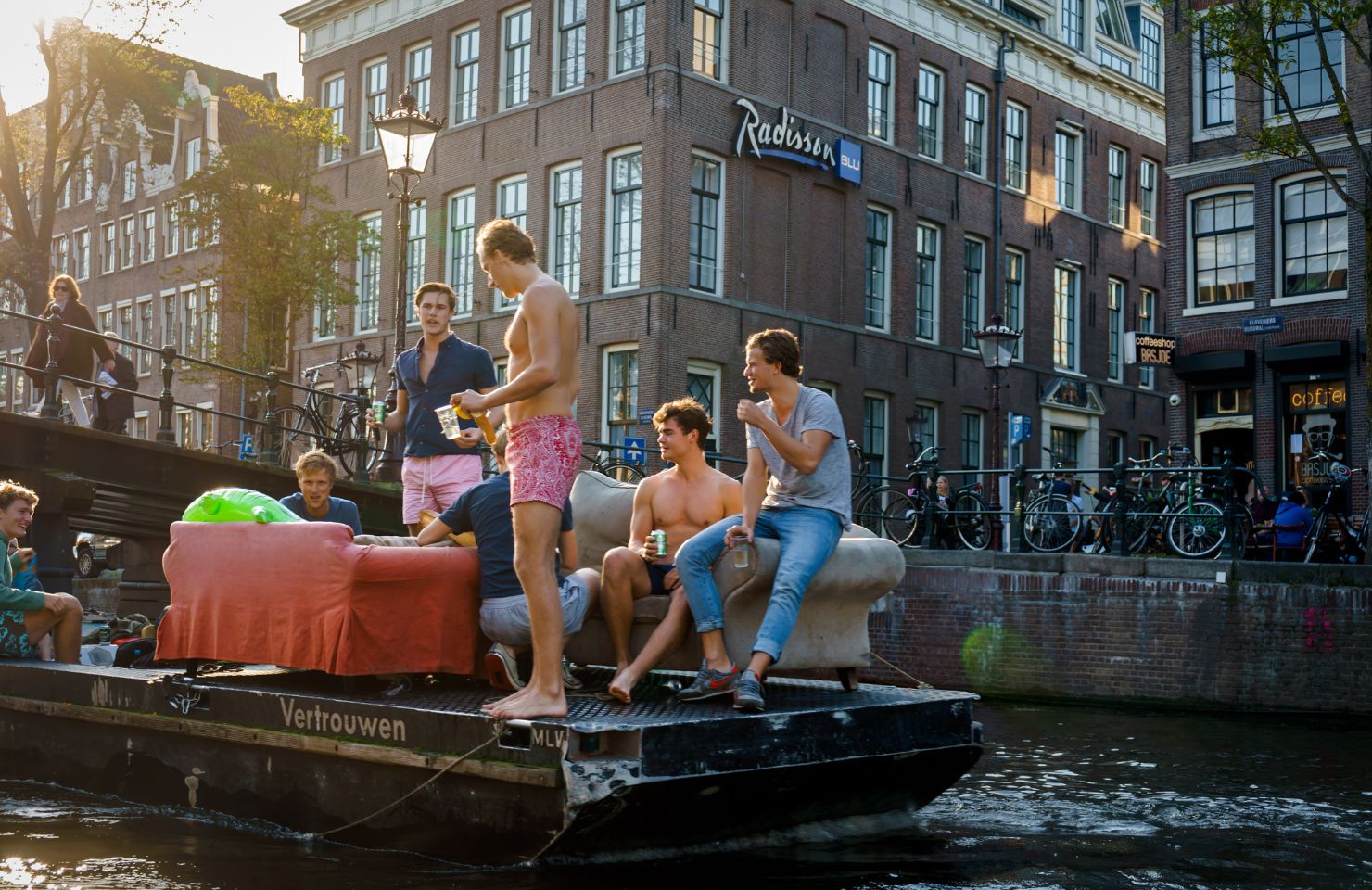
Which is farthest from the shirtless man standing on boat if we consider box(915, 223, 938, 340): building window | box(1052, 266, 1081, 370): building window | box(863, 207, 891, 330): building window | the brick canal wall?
box(1052, 266, 1081, 370): building window

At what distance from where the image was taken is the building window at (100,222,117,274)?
43.2m

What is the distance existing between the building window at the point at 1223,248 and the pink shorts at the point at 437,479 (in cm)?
1640

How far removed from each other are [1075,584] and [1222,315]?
8.25 meters

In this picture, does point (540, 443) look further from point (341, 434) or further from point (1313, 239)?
point (1313, 239)

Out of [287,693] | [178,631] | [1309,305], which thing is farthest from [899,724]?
[1309,305]

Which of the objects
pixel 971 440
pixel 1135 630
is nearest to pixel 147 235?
pixel 971 440

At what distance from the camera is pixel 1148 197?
35188 mm

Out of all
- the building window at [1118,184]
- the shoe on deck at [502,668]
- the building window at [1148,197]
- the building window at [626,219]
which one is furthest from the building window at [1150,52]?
Answer: the shoe on deck at [502,668]

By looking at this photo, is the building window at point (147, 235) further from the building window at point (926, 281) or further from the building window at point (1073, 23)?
the building window at point (1073, 23)

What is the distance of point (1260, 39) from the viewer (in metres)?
15.5

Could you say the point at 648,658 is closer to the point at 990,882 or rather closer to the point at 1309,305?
the point at 990,882

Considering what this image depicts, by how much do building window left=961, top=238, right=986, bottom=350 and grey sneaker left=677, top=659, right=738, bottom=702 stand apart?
2391cm

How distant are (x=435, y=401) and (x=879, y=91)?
21721 mm

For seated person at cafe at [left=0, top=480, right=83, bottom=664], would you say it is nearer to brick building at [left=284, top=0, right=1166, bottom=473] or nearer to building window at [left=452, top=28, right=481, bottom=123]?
brick building at [left=284, top=0, right=1166, bottom=473]
